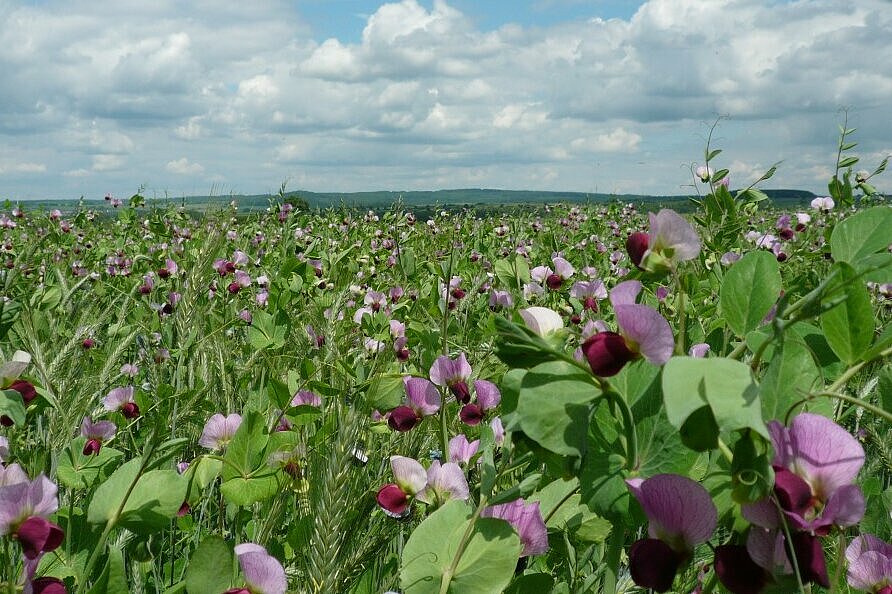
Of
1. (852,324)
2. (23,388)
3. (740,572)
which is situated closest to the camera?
(740,572)

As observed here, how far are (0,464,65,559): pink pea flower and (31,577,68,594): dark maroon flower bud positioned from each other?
0.09ft

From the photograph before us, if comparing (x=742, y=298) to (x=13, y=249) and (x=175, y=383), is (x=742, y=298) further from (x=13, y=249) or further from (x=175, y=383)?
(x=13, y=249)

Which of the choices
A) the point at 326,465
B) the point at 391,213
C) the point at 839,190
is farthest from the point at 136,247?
the point at 326,465

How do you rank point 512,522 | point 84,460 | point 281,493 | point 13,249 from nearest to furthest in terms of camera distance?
point 512,522 → point 281,493 → point 84,460 → point 13,249

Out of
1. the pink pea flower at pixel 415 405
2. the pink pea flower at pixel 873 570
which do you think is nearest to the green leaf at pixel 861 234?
the pink pea flower at pixel 873 570

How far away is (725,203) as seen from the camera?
7.36 ft

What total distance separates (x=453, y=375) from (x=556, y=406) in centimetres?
70

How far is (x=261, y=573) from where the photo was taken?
790mm

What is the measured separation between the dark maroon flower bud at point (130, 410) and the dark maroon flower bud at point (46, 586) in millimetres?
1013

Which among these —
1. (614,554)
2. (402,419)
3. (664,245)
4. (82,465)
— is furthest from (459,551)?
(82,465)

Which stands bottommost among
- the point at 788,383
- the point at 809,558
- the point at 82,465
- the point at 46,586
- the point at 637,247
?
the point at 82,465

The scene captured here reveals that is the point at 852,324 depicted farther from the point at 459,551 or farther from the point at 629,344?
the point at 459,551

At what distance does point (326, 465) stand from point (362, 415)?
10cm

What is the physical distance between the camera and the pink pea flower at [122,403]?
1.73 m
